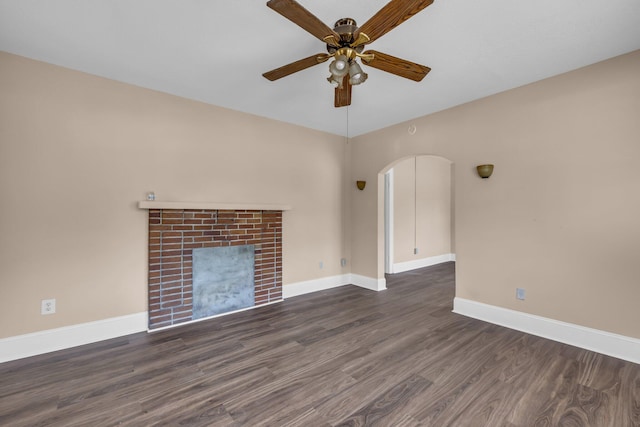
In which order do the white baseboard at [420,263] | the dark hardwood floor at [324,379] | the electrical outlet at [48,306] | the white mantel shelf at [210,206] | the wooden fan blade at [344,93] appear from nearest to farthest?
the dark hardwood floor at [324,379] < the wooden fan blade at [344,93] < the electrical outlet at [48,306] < the white mantel shelf at [210,206] < the white baseboard at [420,263]

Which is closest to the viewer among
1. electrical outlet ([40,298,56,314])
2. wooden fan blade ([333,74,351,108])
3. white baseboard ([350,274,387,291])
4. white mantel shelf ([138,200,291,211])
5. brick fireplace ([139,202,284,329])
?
wooden fan blade ([333,74,351,108])

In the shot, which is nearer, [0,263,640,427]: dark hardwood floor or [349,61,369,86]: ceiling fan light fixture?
[0,263,640,427]: dark hardwood floor

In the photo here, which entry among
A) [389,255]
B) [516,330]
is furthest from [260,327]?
[389,255]

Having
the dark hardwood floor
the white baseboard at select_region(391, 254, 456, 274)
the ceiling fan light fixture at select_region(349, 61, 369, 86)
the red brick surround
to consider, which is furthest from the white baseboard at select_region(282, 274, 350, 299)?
the ceiling fan light fixture at select_region(349, 61, 369, 86)

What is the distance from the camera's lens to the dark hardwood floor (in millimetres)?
1725

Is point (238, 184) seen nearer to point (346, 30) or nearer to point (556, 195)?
point (346, 30)

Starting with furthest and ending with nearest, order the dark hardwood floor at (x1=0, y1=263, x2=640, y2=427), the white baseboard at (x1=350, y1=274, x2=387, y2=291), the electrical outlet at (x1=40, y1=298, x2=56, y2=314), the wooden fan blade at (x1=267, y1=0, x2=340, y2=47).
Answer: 1. the white baseboard at (x1=350, y1=274, x2=387, y2=291)
2. the electrical outlet at (x1=40, y1=298, x2=56, y2=314)
3. the dark hardwood floor at (x1=0, y1=263, x2=640, y2=427)
4. the wooden fan blade at (x1=267, y1=0, x2=340, y2=47)

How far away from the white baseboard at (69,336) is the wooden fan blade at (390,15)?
11.0 ft

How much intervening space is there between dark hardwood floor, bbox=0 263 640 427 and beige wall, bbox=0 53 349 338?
56cm

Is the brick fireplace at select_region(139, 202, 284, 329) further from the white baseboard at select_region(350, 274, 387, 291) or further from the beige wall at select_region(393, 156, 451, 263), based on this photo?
the beige wall at select_region(393, 156, 451, 263)

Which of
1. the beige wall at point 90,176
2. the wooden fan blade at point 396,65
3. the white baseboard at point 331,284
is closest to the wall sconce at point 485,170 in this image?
the wooden fan blade at point 396,65

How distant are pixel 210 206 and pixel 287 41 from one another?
1.98m

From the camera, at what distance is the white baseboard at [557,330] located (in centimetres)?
235

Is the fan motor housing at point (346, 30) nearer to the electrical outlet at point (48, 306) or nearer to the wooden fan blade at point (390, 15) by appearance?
the wooden fan blade at point (390, 15)
